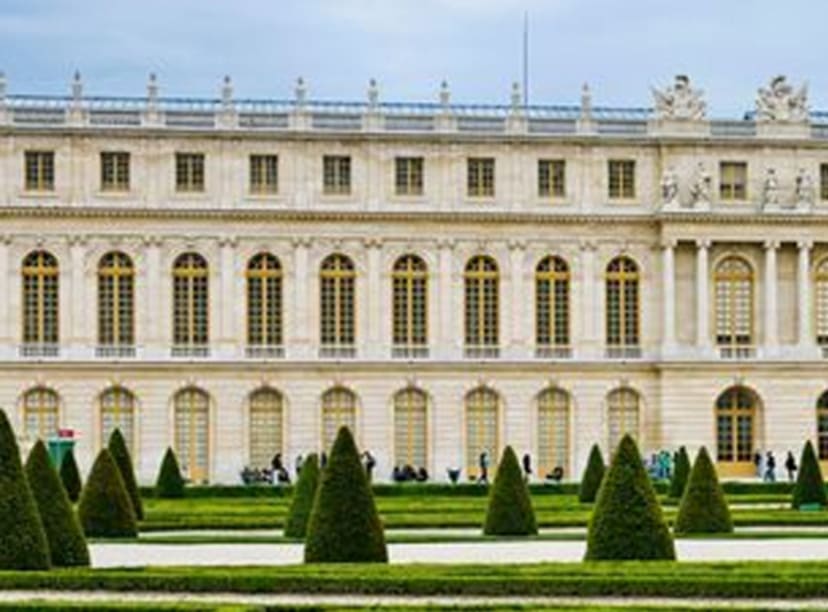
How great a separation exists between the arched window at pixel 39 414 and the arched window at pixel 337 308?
25.3ft

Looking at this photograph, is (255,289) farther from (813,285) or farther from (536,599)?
(536,599)

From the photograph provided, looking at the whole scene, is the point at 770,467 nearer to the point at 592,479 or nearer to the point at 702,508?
the point at 592,479

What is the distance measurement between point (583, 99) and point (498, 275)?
572 cm

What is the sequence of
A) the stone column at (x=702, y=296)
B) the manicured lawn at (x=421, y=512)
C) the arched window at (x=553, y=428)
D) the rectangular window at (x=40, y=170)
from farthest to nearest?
the stone column at (x=702, y=296) → the arched window at (x=553, y=428) → the rectangular window at (x=40, y=170) → the manicured lawn at (x=421, y=512)

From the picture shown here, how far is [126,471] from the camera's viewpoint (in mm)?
42531

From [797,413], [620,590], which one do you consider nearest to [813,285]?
[797,413]

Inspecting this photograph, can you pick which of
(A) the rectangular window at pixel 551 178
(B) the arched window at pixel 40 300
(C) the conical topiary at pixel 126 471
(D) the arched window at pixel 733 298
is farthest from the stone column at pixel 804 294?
(C) the conical topiary at pixel 126 471

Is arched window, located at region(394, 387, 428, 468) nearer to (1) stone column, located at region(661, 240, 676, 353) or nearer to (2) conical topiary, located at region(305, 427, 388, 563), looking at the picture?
(1) stone column, located at region(661, 240, 676, 353)

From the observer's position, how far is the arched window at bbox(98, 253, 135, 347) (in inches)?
2360

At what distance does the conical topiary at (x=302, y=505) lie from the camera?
115 ft

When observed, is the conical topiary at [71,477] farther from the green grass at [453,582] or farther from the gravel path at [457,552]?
the green grass at [453,582]

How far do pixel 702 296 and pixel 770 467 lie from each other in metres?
5.26

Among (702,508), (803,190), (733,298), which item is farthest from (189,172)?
(702,508)

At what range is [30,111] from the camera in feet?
197
